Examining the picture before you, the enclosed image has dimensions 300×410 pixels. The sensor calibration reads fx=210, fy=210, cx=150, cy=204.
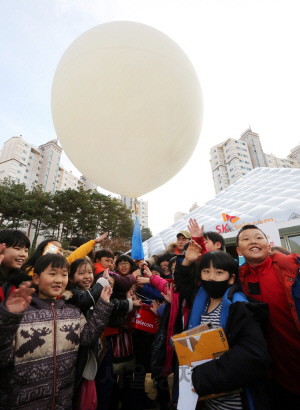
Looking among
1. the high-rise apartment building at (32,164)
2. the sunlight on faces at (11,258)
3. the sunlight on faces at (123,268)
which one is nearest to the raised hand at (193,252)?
the sunlight on faces at (123,268)

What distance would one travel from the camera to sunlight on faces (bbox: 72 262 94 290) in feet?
5.93

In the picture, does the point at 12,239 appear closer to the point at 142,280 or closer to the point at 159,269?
the point at 142,280

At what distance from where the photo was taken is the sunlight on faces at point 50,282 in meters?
1.36

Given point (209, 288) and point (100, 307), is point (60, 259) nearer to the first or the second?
point (100, 307)

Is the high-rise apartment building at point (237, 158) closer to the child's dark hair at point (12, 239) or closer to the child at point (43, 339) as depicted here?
the child's dark hair at point (12, 239)

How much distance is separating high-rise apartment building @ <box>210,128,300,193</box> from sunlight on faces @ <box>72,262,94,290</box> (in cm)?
4648

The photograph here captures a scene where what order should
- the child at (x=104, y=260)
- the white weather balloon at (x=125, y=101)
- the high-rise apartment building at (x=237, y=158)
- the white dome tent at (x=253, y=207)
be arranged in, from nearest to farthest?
the white weather balloon at (x=125, y=101), the child at (x=104, y=260), the white dome tent at (x=253, y=207), the high-rise apartment building at (x=237, y=158)

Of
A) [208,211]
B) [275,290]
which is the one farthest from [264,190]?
[275,290]

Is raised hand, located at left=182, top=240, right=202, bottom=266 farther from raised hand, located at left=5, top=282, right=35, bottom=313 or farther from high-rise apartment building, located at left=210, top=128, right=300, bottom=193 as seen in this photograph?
high-rise apartment building, located at left=210, top=128, right=300, bottom=193

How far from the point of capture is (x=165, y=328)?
1.74 metres

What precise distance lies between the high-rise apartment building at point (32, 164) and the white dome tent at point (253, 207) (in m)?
33.1

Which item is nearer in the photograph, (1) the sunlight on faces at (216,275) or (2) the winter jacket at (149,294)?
(1) the sunlight on faces at (216,275)

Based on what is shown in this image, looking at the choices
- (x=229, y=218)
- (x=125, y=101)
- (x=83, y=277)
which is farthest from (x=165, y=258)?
(x=229, y=218)

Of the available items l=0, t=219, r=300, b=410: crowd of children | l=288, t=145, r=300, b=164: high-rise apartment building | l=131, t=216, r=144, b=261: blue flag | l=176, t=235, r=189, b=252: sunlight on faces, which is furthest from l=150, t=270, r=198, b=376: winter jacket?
l=288, t=145, r=300, b=164: high-rise apartment building
